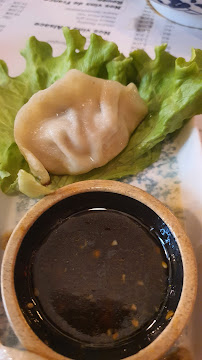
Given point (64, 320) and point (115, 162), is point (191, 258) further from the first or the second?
point (115, 162)

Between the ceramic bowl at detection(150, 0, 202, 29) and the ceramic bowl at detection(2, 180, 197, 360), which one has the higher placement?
the ceramic bowl at detection(150, 0, 202, 29)

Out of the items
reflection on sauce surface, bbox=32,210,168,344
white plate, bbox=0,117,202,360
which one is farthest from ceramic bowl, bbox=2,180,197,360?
white plate, bbox=0,117,202,360

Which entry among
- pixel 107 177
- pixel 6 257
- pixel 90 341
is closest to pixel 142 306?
pixel 90 341

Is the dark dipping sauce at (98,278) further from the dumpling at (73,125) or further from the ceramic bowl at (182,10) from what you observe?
the ceramic bowl at (182,10)

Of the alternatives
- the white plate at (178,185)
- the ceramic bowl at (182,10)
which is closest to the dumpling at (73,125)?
the white plate at (178,185)

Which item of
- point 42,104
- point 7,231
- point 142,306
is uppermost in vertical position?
point 42,104

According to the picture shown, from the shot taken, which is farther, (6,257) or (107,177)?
(107,177)

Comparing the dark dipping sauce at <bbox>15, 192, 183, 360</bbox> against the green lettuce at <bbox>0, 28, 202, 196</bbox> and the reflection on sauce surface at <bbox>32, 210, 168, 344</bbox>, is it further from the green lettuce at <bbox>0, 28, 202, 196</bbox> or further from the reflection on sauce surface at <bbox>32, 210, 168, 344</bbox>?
the green lettuce at <bbox>0, 28, 202, 196</bbox>
